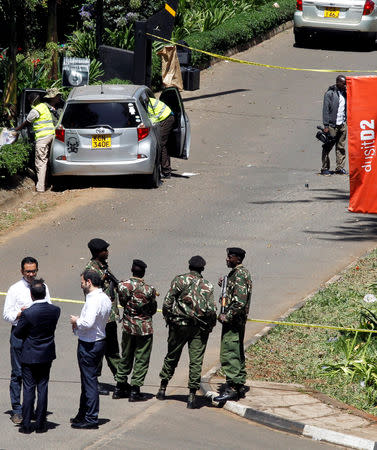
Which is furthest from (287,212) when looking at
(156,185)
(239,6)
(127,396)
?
(239,6)

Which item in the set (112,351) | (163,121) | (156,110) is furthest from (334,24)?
(112,351)

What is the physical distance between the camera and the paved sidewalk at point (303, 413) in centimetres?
909

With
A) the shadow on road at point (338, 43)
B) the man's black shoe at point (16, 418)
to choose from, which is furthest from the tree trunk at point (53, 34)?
the man's black shoe at point (16, 418)

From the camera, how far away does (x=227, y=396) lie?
9883 millimetres

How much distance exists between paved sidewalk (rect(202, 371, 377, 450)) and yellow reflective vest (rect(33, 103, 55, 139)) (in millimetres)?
8394

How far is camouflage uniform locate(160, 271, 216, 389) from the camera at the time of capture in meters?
9.78

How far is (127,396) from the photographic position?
10102 millimetres

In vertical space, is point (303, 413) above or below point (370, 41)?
below

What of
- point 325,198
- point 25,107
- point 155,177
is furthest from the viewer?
point 25,107

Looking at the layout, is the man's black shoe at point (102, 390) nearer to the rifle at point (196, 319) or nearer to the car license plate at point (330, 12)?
the rifle at point (196, 319)

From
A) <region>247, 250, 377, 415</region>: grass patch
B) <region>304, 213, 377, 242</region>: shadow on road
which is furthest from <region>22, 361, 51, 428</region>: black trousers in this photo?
<region>304, 213, 377, 242</region>: shadow on road

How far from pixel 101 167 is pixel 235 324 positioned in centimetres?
790

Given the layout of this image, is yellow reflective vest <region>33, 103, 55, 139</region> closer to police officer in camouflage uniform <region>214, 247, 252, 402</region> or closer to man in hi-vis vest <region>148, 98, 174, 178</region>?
man in hi-vis vest <region>148, 98, 174, 178</region>

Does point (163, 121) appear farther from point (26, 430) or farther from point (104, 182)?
point (26, 430)
